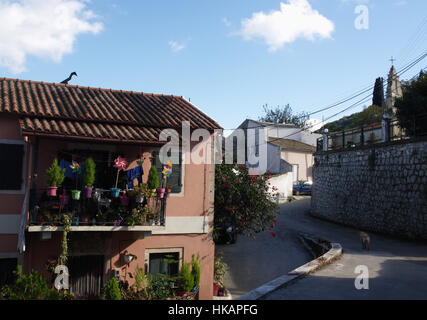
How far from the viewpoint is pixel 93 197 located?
9.77 metres

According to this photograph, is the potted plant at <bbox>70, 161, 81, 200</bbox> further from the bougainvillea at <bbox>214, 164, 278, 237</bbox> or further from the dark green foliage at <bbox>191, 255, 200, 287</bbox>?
the bougainvillea at <bbox>214, 164, 278, 237</bbox>

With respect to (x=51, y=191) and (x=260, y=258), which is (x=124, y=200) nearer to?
(x=51, y=191)

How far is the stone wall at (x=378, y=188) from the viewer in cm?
1487

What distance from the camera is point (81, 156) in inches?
413

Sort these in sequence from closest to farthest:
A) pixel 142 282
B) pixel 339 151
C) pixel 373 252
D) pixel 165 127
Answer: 1. pixel 142 282
2. pixel 165 127
3. pixel 373 252
4. pixel 339 151

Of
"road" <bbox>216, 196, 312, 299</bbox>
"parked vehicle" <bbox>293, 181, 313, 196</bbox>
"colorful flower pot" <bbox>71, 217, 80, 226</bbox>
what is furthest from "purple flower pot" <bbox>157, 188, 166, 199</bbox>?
"parked vehicle" <bbox>293, 181, 313, 196</bbox>

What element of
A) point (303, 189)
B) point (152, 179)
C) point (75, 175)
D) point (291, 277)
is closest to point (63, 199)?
point (75, 175)

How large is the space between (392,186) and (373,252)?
4700mm

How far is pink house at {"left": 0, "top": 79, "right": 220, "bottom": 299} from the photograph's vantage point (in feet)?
32.0

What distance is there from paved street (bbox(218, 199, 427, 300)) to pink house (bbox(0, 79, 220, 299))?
3095 mm

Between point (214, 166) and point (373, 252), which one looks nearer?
point (214, 166)

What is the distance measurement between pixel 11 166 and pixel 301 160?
31.6 metres
